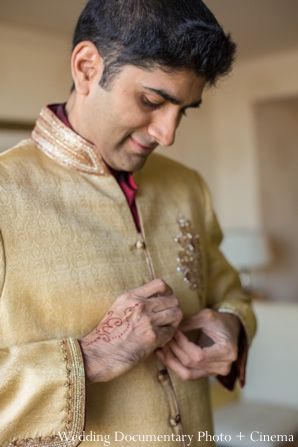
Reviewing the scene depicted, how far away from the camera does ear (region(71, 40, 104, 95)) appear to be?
1.26m

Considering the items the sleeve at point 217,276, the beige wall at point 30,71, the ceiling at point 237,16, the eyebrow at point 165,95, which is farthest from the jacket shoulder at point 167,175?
the beige wall at point 30,71

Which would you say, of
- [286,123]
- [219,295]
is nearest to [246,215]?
[286,123]

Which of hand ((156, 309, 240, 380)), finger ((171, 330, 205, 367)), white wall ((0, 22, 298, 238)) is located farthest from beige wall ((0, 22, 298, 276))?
finger ((171, 330, 205, 367))

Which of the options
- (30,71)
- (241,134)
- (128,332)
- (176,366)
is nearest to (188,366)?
(176,366)

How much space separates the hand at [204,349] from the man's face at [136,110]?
0.43 metres

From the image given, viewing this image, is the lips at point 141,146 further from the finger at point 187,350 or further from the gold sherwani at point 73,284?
the finger at point 187,350

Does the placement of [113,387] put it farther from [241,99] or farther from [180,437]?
[241,99]

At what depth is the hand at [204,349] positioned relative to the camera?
1.33m

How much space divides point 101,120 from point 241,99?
4.95m

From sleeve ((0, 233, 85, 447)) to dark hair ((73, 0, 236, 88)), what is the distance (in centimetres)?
61

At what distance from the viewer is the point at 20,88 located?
436 cm

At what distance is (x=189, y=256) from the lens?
1.49 metres

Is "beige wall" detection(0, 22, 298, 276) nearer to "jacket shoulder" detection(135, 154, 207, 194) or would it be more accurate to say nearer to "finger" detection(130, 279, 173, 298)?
"jacket shoulder" detection(135, 154, 207, 194)

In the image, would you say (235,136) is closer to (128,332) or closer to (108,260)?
(108,260)
